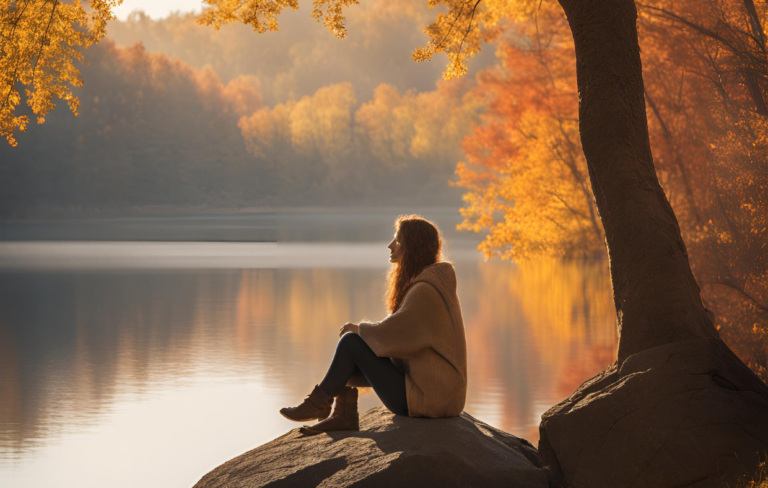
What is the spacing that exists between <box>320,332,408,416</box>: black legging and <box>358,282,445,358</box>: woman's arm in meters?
0.09

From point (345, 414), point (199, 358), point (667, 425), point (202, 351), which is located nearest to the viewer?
point (667, 425)

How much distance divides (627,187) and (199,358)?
301 inches

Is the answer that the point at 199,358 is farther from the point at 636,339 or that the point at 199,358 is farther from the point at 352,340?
the point at 636,339

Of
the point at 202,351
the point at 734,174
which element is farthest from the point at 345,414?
the point at 202,351

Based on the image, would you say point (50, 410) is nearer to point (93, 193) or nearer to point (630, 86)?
point (630, 86)

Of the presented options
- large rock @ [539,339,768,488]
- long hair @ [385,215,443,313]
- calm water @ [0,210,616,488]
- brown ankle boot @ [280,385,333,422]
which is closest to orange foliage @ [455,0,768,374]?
calm water @ [0,210,616,488]

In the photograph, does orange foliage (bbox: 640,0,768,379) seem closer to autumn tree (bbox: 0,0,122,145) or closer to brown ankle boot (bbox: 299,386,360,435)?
brown ankle boot (bbox: 299,386,360,435)

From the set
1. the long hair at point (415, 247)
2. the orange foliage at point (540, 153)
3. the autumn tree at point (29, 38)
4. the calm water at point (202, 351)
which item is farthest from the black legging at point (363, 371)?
the orange foliage at point (540, 153)

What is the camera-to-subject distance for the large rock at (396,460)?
4.41 meters

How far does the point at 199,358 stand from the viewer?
11609mm

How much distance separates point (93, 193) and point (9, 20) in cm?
5432

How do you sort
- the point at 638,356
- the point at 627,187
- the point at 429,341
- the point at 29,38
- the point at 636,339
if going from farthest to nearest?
the point at 29,38
the point at 627,187
the point at 636,339
the point at 638,356
the point at 429,341

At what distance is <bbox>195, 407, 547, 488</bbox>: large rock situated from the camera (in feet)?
14.5

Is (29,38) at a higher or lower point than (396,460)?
higher
